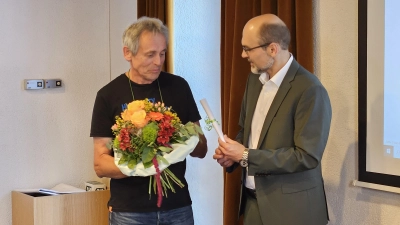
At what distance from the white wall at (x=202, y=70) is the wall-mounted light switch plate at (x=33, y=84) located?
1053 mm

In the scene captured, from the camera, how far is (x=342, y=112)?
2.45m

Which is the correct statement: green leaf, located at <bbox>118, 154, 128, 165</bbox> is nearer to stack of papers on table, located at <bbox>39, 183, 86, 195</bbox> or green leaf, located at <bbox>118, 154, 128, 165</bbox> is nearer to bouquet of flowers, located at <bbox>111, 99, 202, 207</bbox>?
bouquet of flowers, located at <bbox>111, 99, 202, 207</bbox>

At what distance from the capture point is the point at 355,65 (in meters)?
2.40

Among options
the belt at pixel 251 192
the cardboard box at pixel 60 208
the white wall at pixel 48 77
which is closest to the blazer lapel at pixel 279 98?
the belt at pixel 251 192

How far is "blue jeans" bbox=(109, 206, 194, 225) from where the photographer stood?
2.18 m

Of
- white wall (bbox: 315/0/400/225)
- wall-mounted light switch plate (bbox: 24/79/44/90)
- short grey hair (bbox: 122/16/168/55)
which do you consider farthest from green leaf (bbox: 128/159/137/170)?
wall-mounted light switch plate (bbox: 24/79/44/90)

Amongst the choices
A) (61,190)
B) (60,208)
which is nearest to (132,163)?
(60,208)

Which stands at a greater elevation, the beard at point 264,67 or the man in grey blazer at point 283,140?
the beard at point 264,67

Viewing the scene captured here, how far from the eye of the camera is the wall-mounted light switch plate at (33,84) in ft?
12.6

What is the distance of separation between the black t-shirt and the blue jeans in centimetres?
2

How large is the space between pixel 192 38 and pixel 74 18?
106 cm

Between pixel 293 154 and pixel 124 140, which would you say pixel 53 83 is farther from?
pixel 293 154

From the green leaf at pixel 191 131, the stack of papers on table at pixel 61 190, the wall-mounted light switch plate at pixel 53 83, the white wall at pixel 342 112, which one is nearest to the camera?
the green leaf at pixel 191 131

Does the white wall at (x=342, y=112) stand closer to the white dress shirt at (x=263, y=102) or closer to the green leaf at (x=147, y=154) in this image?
the white dress shirt at (x=263, y=102)
